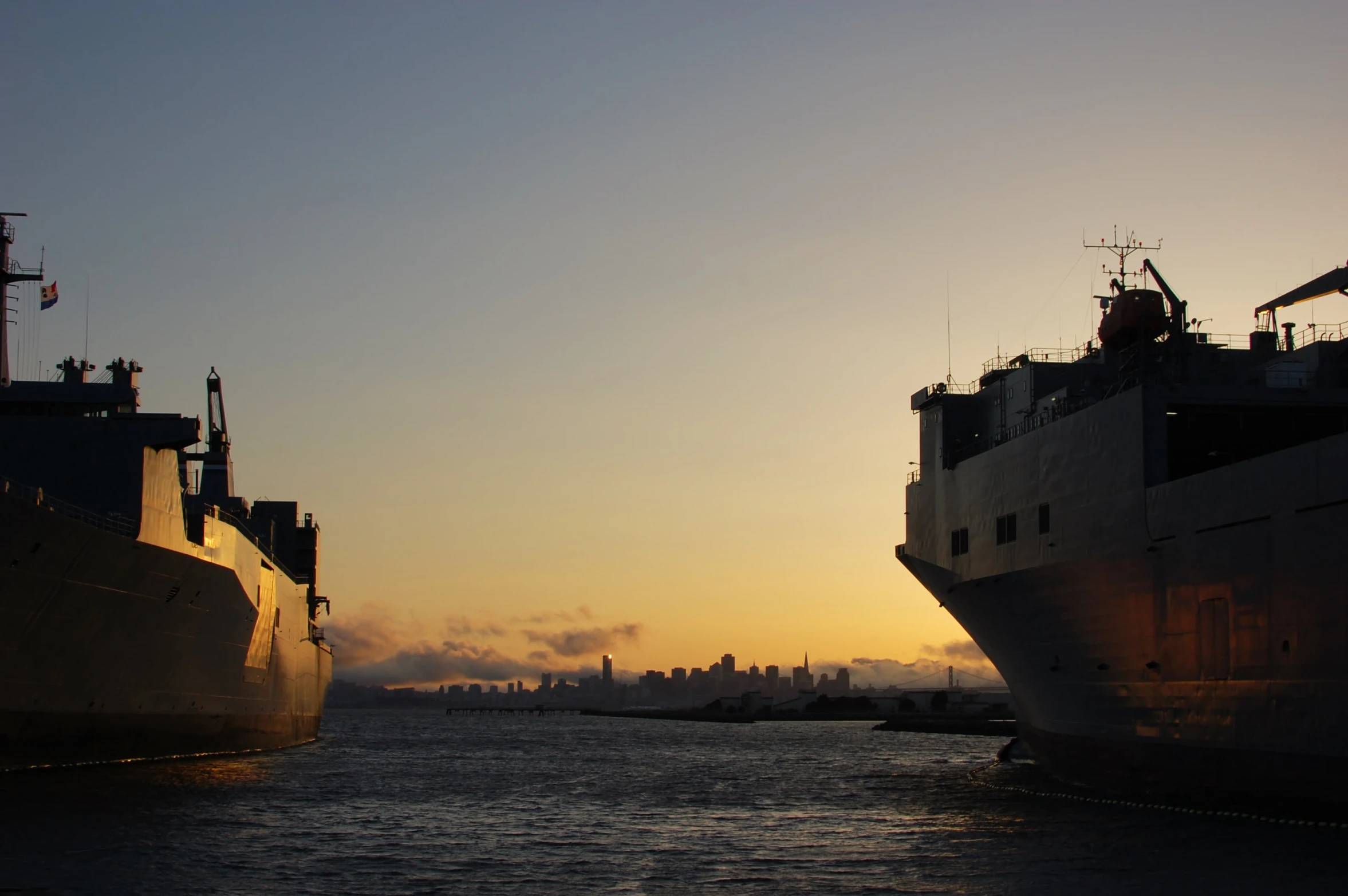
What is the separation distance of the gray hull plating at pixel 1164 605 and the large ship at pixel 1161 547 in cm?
5

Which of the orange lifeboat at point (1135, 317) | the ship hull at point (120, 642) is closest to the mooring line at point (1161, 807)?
the orange lifeboat at point (1135, 317)

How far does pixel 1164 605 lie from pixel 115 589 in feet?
79.7

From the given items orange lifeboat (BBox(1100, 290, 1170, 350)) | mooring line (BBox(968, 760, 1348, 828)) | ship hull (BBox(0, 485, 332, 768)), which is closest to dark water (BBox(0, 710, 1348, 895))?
mooring line (BBox(968, 760, 1348, 828))

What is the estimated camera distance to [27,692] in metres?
28.5

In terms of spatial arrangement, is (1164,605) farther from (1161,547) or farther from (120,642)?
(120,642)

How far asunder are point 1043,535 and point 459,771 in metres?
25.5

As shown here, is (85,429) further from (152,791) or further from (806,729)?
(806,729)

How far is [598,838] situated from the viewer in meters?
25.5

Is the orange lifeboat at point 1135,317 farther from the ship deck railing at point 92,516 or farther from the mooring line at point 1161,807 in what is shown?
the ship deck railing at point 92,516

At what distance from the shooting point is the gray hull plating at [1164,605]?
21766 millimetres

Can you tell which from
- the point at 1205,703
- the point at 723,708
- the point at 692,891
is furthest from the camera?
the point at 723,708

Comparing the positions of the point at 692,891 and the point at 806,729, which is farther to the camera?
the point at 806,729

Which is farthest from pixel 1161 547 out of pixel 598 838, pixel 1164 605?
pixel 598 838

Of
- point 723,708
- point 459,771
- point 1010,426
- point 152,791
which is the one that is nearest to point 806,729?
point 723,708
